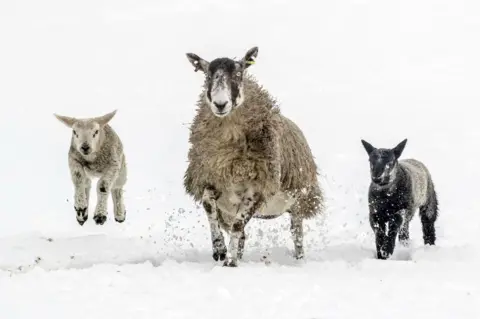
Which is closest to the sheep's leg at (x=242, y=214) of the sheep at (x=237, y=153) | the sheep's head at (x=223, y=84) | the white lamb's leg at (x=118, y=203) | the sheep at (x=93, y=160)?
the sheep at (x=237, y=153)

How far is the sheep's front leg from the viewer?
10797 millimetres

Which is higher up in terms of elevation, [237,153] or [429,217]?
[237,153]

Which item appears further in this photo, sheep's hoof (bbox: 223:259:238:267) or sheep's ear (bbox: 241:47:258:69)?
sheep's ear (bbox: 241:47:258:69)

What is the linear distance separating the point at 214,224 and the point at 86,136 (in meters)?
2.50

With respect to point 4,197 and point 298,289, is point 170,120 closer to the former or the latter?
point 4,197

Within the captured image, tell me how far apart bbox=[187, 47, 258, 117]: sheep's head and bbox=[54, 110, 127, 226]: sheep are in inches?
89.9

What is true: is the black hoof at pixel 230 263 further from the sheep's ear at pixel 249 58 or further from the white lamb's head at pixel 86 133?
the white lamb's head at pixel 86 133

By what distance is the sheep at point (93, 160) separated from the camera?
10609 millimetres

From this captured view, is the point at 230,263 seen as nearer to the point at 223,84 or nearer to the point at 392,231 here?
the point at 223,84

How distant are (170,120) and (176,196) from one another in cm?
1111

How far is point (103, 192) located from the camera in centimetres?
1094

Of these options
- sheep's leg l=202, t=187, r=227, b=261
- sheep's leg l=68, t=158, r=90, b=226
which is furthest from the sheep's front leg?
sheep's leg l=202, t=187, r=227, b=261

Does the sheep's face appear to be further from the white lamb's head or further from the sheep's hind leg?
the white lamb's head

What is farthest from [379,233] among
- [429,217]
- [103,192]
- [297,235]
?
[103,192]
